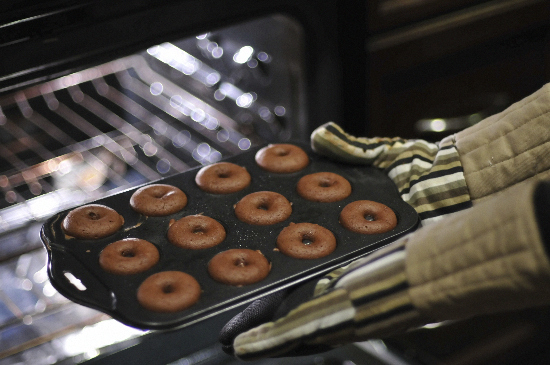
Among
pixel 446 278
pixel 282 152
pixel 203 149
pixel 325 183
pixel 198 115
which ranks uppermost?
pixel 198 115

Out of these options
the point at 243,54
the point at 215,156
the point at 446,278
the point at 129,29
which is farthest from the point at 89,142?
the point at 446,278

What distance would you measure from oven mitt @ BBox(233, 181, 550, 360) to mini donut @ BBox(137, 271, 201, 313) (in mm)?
181

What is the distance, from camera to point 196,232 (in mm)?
1024

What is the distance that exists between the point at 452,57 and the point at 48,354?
130 cm

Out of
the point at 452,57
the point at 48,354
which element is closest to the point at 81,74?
the point at 48,354

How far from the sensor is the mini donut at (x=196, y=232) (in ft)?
3.29

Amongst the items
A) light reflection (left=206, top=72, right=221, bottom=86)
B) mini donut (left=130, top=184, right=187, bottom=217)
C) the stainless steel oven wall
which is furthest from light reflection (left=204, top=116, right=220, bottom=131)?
mini donut (left=130, top=184, right=187, bottom=217)

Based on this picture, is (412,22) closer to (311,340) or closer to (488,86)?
(488,86)

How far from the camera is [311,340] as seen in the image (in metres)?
0.78

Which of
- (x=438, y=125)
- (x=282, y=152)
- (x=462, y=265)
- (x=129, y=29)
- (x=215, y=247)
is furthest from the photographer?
(x=438, y=125)

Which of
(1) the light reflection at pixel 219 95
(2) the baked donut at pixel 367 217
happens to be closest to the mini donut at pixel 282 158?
(2) the baked donut at pixel 367 217

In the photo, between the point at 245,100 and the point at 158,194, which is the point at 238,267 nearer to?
the point at 158,194

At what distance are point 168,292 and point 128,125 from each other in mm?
989

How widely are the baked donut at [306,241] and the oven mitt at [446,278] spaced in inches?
7.3
